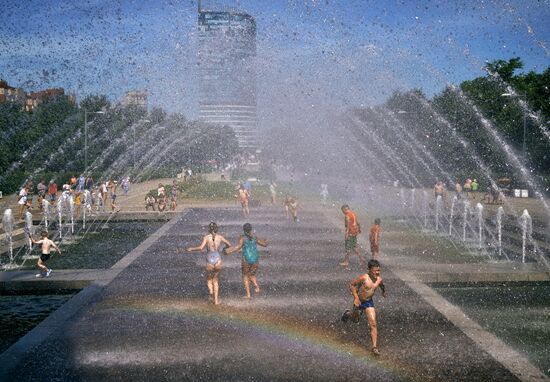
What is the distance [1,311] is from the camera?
10.9 metres

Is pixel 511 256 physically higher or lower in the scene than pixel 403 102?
lower

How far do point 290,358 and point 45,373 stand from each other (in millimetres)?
3318

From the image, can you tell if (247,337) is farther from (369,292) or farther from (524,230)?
(524,230)

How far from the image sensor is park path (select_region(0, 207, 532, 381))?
739cm

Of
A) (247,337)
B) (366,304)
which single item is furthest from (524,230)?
(247,337)

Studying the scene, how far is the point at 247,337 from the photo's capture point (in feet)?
28.9

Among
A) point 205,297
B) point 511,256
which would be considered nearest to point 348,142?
point 511,256

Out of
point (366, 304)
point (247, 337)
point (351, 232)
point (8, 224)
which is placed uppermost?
point (8, 224)

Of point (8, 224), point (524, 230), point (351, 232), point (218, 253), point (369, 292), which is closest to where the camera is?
point (369, 292)

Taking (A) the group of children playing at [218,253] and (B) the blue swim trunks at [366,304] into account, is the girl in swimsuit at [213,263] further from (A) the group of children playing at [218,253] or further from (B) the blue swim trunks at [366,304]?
(B) the blue swim trunks at [366,304]

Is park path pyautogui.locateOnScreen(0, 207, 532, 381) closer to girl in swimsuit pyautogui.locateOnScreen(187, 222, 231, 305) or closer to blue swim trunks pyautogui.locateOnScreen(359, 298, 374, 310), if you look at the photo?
girl in swimsuit pyautogui.locateOnScreen(187, 222, 231, 305)

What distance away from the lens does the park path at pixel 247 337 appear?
24.2 feet

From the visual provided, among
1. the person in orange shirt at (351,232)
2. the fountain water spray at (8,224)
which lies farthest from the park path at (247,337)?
the fountain water spray at (8,224)

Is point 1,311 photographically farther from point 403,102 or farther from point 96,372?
point 403,102
